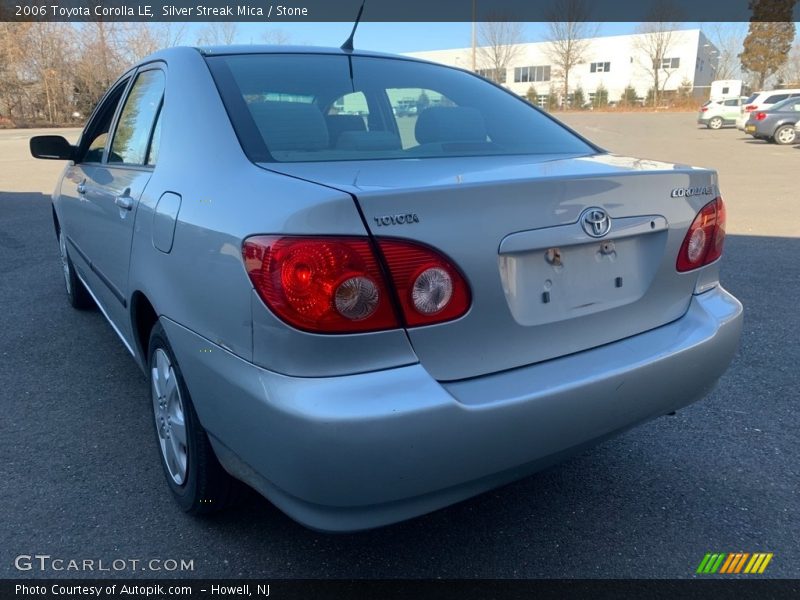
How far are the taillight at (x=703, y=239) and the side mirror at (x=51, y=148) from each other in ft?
11.7

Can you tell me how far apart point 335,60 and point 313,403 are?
1758 mm

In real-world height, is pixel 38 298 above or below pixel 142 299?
below

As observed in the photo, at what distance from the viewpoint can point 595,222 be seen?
1912 millimetres

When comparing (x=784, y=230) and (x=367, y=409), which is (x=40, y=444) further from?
(x=784, y=230)

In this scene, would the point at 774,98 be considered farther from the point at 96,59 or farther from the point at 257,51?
the point at 96,59

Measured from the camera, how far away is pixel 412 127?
272 cm

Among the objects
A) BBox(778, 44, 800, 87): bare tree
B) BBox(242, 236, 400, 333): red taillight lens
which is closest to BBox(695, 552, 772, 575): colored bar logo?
BBox(242, 236, 400, 333): red taillight lens

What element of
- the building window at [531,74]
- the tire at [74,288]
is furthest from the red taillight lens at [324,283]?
the building window at [531,74]

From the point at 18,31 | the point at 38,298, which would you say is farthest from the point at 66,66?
the point at 38,298

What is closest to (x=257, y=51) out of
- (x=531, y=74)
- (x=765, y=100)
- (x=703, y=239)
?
(x=703, y=239)

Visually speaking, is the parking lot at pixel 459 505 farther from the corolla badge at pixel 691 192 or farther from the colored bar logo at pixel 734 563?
the corolla badge at pixel 691 192

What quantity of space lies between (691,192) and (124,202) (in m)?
2.12

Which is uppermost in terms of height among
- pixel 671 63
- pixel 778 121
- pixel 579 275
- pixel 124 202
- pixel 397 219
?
pixel 671 63

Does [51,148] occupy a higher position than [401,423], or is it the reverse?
[51,148]
